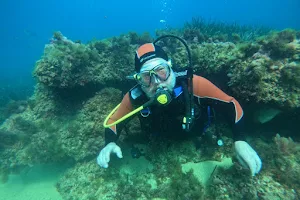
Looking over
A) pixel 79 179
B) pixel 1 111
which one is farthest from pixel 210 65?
pixel 1 111

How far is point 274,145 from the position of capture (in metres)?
4.02

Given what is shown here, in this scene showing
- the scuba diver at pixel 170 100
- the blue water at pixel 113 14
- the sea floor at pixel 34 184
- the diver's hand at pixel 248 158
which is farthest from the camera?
the blue water at pixel 113 14

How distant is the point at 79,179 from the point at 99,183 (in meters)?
0.66

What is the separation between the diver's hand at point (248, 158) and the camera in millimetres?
2799

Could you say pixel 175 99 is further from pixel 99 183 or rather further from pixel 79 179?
pixel 79 179

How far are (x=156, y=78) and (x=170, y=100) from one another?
46 cm

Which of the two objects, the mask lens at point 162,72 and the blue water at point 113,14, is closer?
the mask lens at point 162,72

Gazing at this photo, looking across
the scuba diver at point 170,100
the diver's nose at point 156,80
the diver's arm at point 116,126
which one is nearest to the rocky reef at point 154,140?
the diver's arm at point 116,126

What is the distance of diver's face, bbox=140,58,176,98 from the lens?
3.40 meters

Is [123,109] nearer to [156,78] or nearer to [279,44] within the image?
[156,78]

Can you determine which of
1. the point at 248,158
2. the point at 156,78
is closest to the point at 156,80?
the point at 156,78

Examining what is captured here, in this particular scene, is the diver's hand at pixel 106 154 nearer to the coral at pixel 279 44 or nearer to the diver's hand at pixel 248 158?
the diver's hand at pixel 248 158

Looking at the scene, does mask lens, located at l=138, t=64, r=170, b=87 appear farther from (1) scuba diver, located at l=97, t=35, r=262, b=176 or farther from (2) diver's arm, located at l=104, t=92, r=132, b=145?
(2) diver's arm, located at l=104, t=92, r=132, b=145

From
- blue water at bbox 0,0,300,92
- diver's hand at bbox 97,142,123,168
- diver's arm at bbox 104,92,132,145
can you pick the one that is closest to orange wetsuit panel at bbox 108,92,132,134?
diver's arm at bbox 104,92,132,145
